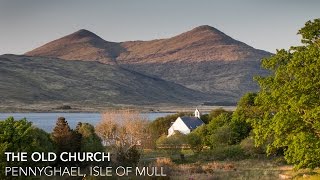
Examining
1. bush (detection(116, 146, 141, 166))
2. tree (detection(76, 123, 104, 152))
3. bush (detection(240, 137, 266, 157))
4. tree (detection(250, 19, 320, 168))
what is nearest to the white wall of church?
bush (detection(240, 137, 266, 157))

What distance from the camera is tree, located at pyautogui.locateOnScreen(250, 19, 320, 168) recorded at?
4038 centimetres

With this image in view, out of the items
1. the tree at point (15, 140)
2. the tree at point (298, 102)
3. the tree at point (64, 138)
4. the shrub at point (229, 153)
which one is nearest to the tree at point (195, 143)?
the shrub at point (229, 153)

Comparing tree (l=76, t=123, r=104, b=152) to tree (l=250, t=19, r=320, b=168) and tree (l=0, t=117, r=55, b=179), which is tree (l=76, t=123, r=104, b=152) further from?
tree (l=250, t=19, r=320, b=168)

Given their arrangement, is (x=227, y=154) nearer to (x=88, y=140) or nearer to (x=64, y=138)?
(x=88, y=140)

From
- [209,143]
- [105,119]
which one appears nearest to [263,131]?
[105,119]

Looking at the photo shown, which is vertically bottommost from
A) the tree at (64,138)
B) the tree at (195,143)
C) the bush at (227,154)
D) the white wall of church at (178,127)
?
the bush at (227,154)

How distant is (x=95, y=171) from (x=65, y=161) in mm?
7595

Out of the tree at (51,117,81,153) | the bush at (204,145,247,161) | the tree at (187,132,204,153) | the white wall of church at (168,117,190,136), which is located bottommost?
the bush at (204,145,247,161)

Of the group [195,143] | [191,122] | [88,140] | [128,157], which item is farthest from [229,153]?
[191,122]

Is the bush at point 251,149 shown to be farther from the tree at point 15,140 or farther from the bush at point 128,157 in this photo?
the tree at point 15,140

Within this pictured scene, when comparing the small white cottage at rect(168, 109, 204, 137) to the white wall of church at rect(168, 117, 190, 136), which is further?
the small white cottage at rect(168, 109, 204, 137)

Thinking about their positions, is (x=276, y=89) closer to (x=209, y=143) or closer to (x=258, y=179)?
(x=258, y=179)

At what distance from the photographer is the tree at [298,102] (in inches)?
1590

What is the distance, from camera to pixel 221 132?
87562 millimetres
